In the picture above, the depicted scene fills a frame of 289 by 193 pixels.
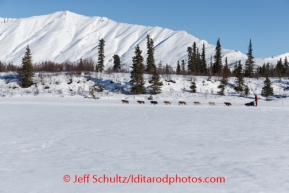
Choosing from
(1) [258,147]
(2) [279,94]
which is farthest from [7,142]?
(2) [279,94]

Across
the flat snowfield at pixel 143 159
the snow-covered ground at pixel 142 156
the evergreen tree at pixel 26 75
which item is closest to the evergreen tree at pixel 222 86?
the snow-covered ground at pixel 142 156

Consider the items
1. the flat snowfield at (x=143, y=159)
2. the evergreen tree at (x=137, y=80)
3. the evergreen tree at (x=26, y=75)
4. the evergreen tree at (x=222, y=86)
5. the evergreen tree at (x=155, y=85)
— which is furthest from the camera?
the evergreen tree at (x=26, y=75)

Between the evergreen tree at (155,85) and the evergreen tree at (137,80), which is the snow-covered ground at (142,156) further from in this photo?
the evergreen tree at (137,80)

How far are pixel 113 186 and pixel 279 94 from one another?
1662 inches

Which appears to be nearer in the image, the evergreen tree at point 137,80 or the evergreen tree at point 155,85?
the evergreen tree at point 155,85

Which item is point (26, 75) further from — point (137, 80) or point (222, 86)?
point (222, 86)

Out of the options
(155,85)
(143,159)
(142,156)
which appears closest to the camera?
(143,159)

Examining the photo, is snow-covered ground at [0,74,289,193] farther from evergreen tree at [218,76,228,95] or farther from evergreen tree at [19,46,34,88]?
evergreen tree at [19,46,34,88]

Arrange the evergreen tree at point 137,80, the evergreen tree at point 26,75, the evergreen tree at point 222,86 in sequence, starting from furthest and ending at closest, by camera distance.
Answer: the evergreen tree at point 26,75 → the evergreen tree at point 222,86 → the evergreen tree at point 137,80

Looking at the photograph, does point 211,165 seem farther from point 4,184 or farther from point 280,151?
point 4,184

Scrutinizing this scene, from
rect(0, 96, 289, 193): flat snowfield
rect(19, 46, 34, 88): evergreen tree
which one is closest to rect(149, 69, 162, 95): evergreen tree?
rect(19, 46, 34, 88): evergreen tree

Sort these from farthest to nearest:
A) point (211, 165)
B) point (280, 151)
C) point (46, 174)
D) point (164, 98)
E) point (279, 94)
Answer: point (279, 94)
point (164, 98)
point (280, 151)
point (211, 165)
point (46, 174)

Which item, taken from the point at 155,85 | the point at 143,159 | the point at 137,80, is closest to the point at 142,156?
the point at 143,159

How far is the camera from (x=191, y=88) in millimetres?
41594
